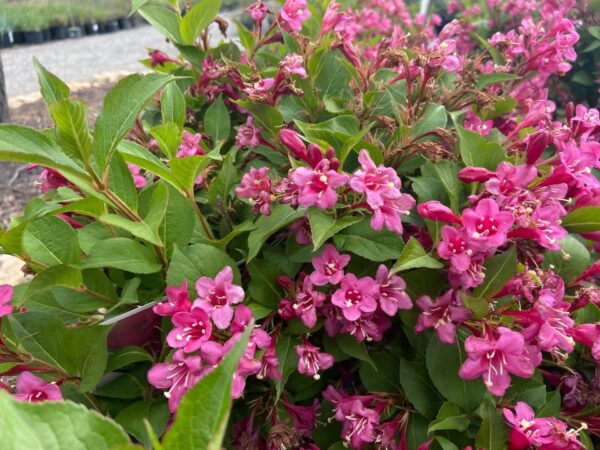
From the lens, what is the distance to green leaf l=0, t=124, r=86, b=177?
2.26 feet

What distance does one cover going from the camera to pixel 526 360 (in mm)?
859

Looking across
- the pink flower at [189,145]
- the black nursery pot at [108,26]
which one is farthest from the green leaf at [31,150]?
the black nursery pot at [108,26]

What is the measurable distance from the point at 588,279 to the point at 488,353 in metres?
0.42

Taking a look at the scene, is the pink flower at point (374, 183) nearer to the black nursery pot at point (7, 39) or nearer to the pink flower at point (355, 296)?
the pink flower at point (355, 296)

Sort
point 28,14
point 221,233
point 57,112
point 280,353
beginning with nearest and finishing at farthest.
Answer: point 57,112, point 280,353, point 221,233, point 28,14

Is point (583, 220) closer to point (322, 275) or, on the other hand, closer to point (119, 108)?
point (322, 275)

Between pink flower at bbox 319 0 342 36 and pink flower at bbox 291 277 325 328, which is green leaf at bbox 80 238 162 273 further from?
pink flower at bbox 319 0 342 36

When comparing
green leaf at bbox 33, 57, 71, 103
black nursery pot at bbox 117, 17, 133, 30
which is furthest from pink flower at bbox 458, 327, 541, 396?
black nursery pot at bbox 117, 17, 133, 30

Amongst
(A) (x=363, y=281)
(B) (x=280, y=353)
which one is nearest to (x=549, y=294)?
(A) (x=363, y=281)

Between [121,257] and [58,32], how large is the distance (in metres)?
11.5

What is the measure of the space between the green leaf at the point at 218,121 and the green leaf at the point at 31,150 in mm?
574

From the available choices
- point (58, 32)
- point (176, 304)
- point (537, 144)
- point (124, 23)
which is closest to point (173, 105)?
point (176, 304)

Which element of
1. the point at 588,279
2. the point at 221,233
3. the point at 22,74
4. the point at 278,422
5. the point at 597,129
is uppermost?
the point at 597,129

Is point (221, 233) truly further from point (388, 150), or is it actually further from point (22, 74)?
point (22, 74)
